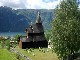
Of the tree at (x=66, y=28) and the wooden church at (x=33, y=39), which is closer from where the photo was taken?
the tree at (x=66, y=28)

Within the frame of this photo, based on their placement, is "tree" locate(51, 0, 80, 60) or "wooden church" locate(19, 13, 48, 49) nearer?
"tree" locate(51, 0, 80, 60)

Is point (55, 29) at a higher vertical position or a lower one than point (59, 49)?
higher

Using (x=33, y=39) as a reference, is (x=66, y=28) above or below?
above

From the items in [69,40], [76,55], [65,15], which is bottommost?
[76,55]

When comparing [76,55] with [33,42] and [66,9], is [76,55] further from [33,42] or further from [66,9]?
[33,42]

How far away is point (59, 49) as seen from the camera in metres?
50.8

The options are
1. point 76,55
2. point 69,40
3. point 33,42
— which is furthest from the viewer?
point 33,42

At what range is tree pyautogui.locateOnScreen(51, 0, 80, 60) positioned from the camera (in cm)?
5016

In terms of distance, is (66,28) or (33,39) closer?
(66,28)

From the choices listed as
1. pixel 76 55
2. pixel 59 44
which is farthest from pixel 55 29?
pixel 76 55

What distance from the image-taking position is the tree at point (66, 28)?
50.2 m

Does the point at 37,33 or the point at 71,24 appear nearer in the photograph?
the point at 71,24

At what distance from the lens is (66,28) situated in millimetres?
50281

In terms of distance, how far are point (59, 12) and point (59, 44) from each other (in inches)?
239
